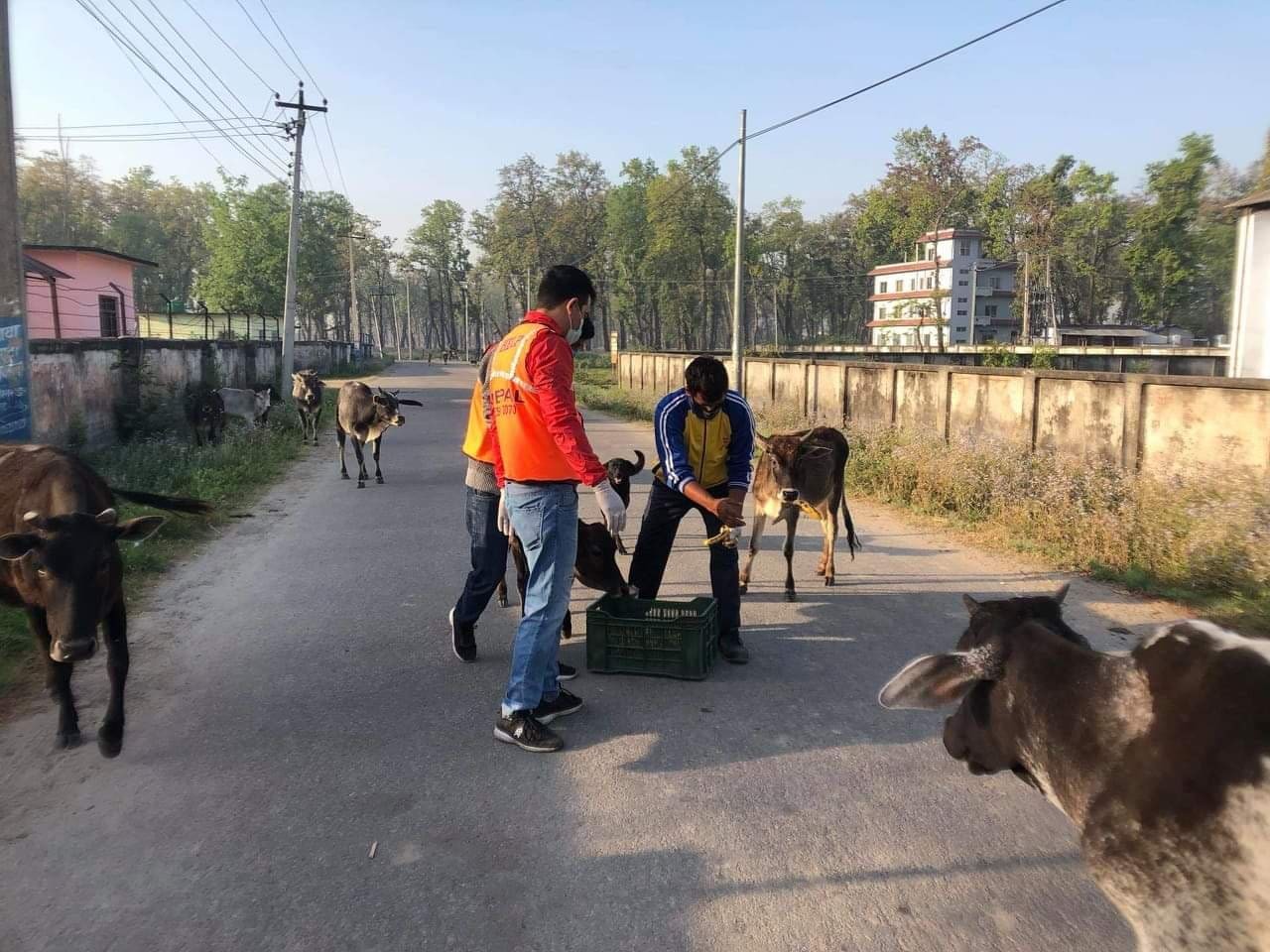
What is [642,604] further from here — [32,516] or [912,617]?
[32,516]

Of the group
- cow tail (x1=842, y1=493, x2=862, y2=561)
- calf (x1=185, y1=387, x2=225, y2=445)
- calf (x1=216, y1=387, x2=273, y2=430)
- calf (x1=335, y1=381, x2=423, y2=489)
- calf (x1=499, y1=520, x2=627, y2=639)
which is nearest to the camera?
calf (x1=499, y1=520, x2=627, y2=639)

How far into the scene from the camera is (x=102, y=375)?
46.4 ft

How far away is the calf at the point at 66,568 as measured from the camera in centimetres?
411

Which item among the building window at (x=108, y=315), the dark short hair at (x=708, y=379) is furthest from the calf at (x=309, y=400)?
the building window at (x=108, y=315)

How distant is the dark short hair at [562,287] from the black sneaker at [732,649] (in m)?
2.37

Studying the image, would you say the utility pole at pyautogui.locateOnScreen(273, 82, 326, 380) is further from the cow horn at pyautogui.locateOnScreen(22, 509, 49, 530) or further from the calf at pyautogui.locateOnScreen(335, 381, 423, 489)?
the cow horn at pyautogui.locateOnScreen(22, 509, 49, 530)

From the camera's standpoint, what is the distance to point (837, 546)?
29.0 ft

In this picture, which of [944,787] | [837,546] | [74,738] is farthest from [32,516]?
[837,546]

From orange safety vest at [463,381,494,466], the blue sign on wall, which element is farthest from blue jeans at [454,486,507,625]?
the blue sign on wall

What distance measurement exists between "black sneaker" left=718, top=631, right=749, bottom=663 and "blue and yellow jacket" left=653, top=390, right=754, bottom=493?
3.08 ft

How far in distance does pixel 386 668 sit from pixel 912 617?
12.0 ft

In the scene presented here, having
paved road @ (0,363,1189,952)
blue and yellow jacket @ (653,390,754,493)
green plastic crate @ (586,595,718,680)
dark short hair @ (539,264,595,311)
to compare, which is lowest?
paved road @ (0,363,1189,952)

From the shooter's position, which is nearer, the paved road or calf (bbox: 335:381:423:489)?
the paved road

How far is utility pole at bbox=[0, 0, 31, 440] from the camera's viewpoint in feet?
22.4
